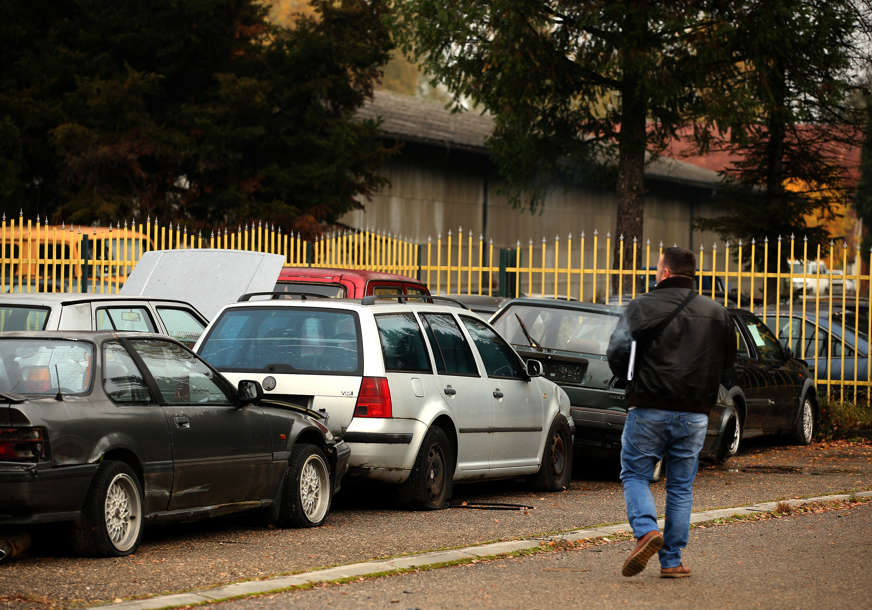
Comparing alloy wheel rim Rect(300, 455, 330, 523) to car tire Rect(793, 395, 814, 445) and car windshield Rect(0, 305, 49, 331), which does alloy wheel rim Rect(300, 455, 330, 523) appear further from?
A: car tire Rect(793, 395, 814, 445)

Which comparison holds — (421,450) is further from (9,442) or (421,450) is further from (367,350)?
(9,442)

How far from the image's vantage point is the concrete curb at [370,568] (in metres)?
6.52

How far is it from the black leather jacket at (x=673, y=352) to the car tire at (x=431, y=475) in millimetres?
2965

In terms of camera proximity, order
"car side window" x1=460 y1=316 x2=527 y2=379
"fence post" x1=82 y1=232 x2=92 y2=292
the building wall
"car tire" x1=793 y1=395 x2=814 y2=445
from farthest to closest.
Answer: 1. the building wall
2. "fence post" x1=82 y1=232 x2=92 y2=292
3. "car tire" x1=793 y1=395 x2=814 y2=445
4. "car side window" x1=460 y1=316 x2=527 y2=379

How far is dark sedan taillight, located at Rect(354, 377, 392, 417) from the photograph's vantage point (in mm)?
10039

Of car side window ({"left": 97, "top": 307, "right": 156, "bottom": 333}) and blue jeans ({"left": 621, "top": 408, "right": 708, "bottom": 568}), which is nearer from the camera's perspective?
blue jeans ({"left": 621, "top": 408, "right": 708, "bottom": 568})

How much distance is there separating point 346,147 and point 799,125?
33.6 feet

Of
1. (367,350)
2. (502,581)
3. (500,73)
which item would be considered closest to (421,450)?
(367,350)

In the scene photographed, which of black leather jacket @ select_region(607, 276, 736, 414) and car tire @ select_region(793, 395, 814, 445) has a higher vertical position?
black leather jacket @ select_region(607, 276, 736, 414)

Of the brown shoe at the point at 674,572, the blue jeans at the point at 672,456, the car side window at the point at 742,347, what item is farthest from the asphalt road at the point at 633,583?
the car side window at the point at 742,347

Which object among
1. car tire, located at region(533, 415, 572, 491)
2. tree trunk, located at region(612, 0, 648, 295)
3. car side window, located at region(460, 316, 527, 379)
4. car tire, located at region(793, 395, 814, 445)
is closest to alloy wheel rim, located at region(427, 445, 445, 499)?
car side window, located at region(460, 316, 527, 379)

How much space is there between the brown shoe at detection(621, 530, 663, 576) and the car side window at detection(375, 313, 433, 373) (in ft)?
10.8

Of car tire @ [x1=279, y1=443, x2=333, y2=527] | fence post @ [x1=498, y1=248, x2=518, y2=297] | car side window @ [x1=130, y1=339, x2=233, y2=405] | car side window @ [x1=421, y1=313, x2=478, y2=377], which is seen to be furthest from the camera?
fence post @ [x1=498, y1=248, x2=518, y2=297]

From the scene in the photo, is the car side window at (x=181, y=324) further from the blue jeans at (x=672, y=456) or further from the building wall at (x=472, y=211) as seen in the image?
the building wall at (x=472, y=211)
